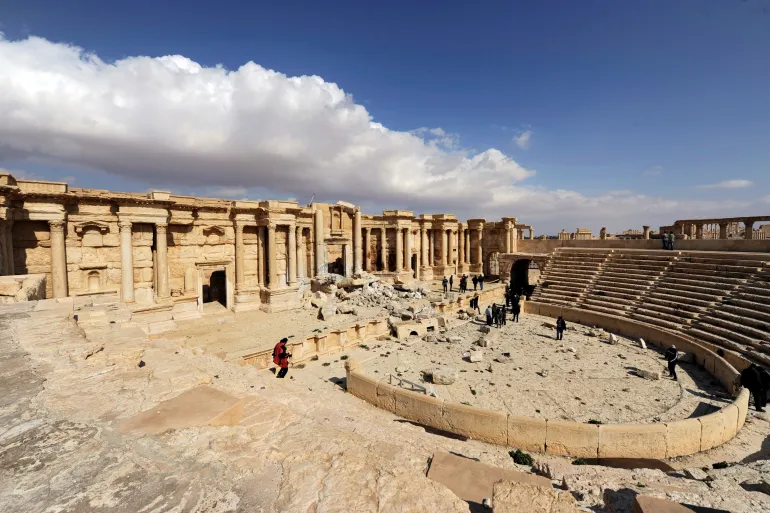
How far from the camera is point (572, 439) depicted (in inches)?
255

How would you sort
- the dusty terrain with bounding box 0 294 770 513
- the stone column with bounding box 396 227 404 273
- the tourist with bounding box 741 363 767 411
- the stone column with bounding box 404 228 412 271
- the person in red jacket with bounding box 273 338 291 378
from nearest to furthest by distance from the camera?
the dusty terrain with bounding box 0 294 770 513 < the tourist with bounding box 741 363 767 411 < the person in red jacket with bounding box 273 338 291 378 < the stone column with bounding box 396 227 404 273 < the stone column with bounding box 404 228 412 271

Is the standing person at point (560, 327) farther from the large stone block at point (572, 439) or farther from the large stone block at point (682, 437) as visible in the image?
the large stone block at point (572, 439)

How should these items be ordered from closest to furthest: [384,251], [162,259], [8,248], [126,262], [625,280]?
[8,248]
[126,262]
[162,259]
[625,280]
[384,251]

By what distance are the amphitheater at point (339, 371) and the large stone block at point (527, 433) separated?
36mm

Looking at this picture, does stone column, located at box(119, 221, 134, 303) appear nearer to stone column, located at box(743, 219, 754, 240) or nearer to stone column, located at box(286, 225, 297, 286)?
stone column, located at box(286, 225, 297, 286)

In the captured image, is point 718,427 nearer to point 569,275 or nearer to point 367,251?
point 569,275

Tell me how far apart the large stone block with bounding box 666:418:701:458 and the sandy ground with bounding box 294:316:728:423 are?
1310 mm

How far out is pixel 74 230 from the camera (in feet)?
48.1

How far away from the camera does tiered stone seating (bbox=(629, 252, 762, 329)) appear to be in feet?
46.7

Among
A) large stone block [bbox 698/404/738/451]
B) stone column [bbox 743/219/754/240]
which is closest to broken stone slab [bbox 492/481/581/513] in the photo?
large stone block [bbox 698/404/738/451]

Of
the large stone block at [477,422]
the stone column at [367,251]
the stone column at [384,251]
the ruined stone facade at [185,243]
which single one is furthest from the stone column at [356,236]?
the large stone block at [477,422]

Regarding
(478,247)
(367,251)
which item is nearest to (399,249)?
(367,251)

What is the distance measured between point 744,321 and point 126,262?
24757mm

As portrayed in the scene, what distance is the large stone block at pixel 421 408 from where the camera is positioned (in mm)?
7363
